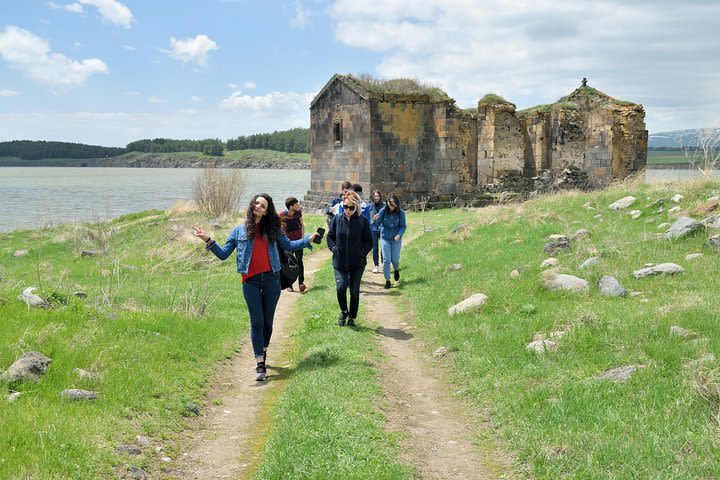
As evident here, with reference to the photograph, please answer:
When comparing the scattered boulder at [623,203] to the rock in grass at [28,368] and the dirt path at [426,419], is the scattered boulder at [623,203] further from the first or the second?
the rock in grass at [28,368]

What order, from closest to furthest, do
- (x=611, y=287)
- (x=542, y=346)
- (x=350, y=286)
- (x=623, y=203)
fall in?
(x=542, y=346) → (x=611, y=287) → (x=350, y=286) → (x=623, y=203)

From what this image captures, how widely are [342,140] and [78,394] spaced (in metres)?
20.9

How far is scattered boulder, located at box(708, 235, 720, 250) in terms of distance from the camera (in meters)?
9.30

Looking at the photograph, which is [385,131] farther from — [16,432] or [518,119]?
[16,432]

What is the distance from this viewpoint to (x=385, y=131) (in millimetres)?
24797

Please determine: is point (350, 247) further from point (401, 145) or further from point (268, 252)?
point (401, 145)

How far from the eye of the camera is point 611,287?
818cm

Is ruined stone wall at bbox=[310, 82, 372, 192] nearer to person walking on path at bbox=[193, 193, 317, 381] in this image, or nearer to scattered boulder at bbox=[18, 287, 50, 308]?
scattered boulder at bbox=[18, 287, 50, 308]

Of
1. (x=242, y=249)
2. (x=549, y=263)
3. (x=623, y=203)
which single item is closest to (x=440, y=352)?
(x=242, y=249)

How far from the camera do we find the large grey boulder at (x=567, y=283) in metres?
8.51

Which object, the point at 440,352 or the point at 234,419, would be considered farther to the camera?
the point at 440,352

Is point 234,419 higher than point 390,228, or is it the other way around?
point 390,228

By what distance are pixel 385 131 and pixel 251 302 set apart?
1842 cm

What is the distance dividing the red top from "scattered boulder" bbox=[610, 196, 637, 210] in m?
9.83
